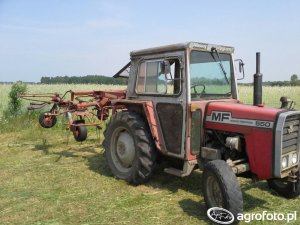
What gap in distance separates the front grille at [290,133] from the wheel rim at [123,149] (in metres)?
2.33

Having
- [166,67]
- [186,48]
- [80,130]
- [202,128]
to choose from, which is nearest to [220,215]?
[202,128]

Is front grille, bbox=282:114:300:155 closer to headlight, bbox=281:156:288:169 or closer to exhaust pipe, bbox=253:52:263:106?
headlight, bbox=281:156:288:169

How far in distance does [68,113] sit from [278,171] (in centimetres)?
442

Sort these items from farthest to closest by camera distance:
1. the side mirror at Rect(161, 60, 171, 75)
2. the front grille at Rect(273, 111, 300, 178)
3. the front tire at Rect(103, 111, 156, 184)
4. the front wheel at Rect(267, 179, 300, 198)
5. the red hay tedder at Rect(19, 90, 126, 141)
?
the red hay tedder at Rect(19, 90, 126, 141) → the front tire at Rect(103, 111, 156, 184) → the side mirror at Rect(161, 60, 171, 75) → the front wheel at Rect(267, 179, 300, 198) → the front grille at Rect(273, 111, 300, 178)

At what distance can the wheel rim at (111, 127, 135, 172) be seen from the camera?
5797mm

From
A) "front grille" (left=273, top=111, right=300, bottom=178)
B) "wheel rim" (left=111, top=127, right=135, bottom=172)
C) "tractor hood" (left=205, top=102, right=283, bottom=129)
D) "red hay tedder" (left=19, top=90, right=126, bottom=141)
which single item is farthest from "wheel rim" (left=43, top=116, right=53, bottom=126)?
"front grille" (left=273, top=111, right=300, bottom=178)

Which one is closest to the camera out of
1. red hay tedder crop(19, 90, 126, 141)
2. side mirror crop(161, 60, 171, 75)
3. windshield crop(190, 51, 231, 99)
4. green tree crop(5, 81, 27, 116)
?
side mirror crop(161, 60, 171, 75)

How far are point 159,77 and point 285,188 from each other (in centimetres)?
241

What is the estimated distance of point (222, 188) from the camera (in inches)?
162

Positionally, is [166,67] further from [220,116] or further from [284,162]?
[284,162]

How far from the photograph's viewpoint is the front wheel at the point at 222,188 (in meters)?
4.06

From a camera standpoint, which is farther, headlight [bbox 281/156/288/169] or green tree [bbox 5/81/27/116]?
green tree [bbox 5/81/27/116]

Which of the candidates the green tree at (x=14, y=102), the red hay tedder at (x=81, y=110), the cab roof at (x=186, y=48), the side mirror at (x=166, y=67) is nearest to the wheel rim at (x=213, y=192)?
the side mirror at (x=166, y=67)

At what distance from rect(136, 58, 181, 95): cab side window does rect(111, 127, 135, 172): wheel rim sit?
2.48ft
